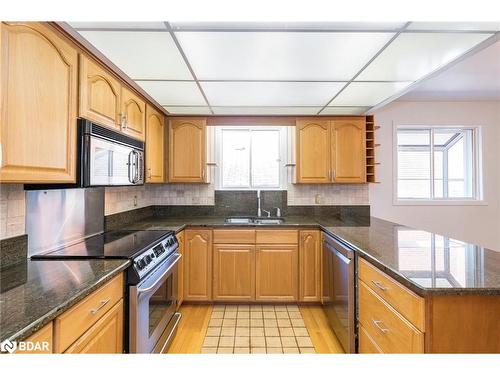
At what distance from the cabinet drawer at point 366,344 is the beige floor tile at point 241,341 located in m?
0.88

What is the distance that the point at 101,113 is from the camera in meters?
1.90

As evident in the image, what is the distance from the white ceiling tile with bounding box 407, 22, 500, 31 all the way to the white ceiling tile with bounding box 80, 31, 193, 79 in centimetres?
136

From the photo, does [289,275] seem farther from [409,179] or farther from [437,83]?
[437,83]

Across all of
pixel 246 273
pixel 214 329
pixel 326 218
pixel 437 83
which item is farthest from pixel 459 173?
pixel 214 329

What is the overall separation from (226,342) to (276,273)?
2.96 feet

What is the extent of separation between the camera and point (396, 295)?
4.57 ft

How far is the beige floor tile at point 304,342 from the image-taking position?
2.26 m

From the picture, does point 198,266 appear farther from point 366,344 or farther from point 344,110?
point 344,110

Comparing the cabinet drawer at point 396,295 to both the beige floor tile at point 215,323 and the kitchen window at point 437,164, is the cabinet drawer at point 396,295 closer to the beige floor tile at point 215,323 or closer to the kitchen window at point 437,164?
the beige floor tile at point 215,323

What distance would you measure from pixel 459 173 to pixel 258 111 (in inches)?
117

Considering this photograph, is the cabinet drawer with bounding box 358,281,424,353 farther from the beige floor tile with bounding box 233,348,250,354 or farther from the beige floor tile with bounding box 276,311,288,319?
the beige floor tile with bounding box 276,311,288,319

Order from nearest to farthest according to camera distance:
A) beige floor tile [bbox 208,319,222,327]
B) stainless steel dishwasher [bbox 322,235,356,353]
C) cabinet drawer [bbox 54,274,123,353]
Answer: cabinet drawer [bbox 54,274,123,353] → stainless steel dishwasher [bbox 322,235,356,353] → beige floor tile [bbox 208,319,222,327]

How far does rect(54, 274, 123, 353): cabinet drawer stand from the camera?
1.03 m

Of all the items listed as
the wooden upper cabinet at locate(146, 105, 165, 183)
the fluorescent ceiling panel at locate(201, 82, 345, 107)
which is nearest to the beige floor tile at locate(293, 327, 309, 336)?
the wooden upper cabinet at locate(146, 105, 165, 183)
